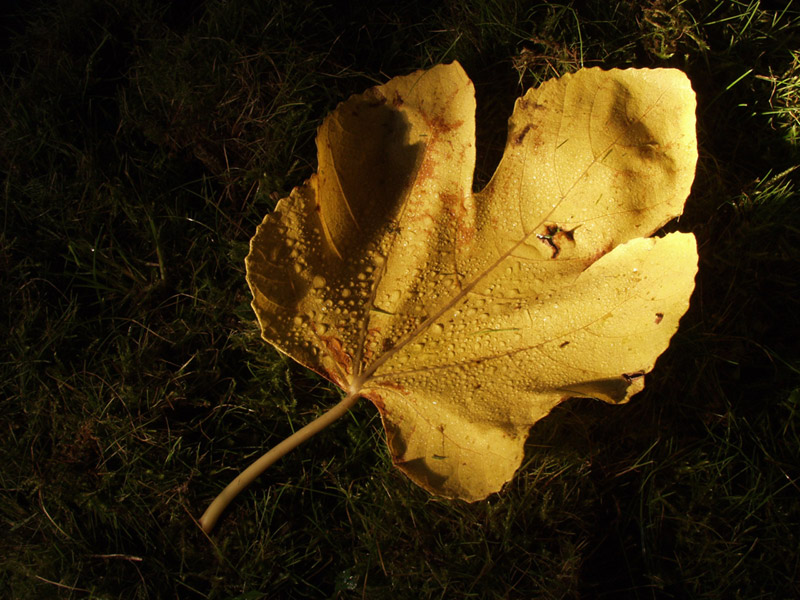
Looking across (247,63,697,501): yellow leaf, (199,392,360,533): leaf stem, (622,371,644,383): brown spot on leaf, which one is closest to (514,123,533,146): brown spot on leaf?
(247,63,697,501): yellow leaf

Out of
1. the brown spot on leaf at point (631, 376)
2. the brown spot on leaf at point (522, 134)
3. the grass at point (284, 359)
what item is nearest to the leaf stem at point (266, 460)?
the grass at point (284, 359)

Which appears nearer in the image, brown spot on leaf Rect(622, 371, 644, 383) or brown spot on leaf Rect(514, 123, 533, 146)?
brown spot on leaf Rect(622, 371, 644, 383)

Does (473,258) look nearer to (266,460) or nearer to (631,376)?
(631,376)

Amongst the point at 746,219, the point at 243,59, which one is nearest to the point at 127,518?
the point at 243,59

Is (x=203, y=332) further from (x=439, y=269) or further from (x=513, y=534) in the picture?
(x=513, y=534)

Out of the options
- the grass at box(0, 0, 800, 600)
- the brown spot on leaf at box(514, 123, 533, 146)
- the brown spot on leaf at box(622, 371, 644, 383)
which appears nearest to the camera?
the brown spot on leaf at box(622, 371, 644, 383)

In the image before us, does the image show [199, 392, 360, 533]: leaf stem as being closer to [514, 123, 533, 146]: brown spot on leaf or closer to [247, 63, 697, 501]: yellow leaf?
[247, 63, 697, 501]: yellow leaf
